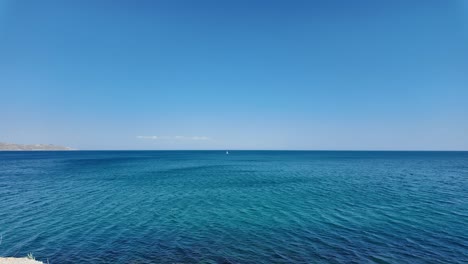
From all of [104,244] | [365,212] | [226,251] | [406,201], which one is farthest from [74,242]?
[406,201]

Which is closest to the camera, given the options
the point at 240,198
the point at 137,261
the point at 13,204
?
the point at 137,261

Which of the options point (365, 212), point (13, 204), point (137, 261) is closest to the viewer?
point (137, 261)

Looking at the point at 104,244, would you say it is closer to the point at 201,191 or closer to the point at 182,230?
the point at 182,230

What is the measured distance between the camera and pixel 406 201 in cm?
3284

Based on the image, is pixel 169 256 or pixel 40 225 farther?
pixel 40 225

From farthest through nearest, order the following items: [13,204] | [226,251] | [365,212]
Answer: [13,204], [365,212], [226,251]

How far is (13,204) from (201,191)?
26.7 metres

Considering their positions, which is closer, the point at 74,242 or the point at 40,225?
the point at 74,242

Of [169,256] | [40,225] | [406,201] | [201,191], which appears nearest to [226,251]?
[169,256]

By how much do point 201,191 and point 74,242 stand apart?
78.7ft

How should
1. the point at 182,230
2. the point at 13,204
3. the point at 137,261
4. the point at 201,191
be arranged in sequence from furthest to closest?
the point at 201,191 → the point at 13,204 → the point at 182,230 → the point at 137,261

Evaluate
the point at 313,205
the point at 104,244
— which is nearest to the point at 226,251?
the point at 104,244

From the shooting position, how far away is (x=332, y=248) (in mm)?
18109

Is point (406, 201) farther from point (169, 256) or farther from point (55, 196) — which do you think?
point (55, 196)
